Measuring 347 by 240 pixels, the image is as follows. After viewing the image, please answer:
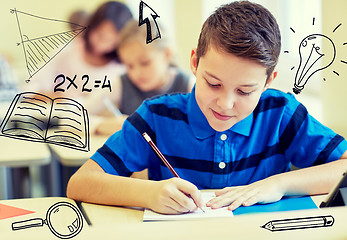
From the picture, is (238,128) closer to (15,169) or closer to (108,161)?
(108,161)

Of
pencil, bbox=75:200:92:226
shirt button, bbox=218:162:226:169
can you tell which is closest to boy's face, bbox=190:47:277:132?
shirt button, bbox=218:162:226:169

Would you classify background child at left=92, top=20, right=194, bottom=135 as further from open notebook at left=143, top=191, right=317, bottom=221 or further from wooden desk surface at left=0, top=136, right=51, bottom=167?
open notebook at left=143, top=191, right=317, bottom=221

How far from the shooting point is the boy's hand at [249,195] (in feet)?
2.54

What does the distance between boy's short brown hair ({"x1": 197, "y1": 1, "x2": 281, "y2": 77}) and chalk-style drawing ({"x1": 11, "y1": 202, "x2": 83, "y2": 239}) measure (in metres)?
0.30

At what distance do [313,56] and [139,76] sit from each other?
16.5 inches

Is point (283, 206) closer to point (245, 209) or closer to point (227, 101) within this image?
point (245, 209)

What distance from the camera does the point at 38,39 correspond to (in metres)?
0.72

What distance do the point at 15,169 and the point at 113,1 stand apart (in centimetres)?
67

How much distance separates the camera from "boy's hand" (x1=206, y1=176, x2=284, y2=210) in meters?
0.77

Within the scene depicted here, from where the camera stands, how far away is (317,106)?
2.85 ft

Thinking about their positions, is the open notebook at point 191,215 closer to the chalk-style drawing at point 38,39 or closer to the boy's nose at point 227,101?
the boy's nose at point 227,101

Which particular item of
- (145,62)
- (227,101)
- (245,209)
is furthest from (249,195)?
(145,62)

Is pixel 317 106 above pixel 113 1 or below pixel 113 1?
below

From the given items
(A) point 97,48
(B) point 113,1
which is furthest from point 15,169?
(B) point 113,1
